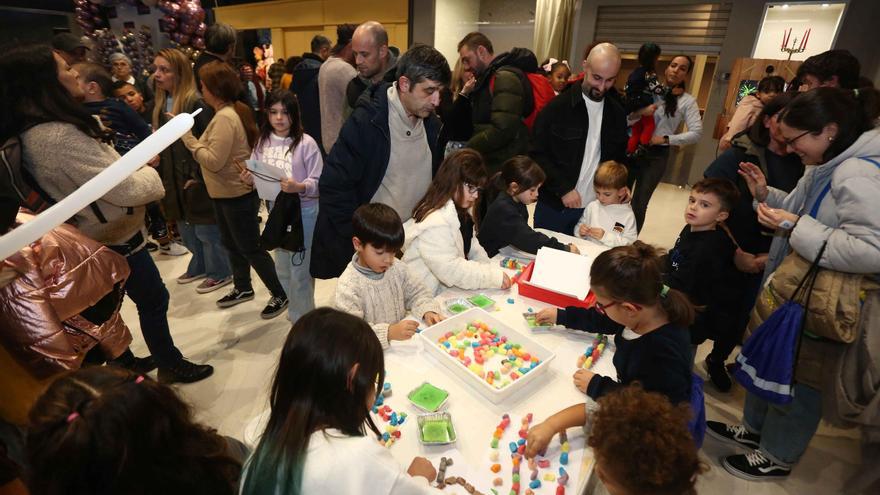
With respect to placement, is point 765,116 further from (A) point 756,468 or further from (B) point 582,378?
(B) point 582,378

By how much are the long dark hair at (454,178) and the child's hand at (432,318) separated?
1.79 ft

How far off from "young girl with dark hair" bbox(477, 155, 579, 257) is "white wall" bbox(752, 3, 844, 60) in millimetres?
5021

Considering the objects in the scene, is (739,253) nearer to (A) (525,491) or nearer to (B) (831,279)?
(B) (831,279)

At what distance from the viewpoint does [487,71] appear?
3.01 meters

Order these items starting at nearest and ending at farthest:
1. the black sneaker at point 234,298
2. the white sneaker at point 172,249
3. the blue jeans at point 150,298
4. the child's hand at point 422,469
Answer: the child's hand at point 422,469, the blue jeans at point 150,298, the black sneaker at point 234,298, the white sneaker at point 172,249

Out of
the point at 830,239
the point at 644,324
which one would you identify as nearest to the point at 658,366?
the point at 644,324

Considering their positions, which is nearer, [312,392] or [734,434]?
[312,392]

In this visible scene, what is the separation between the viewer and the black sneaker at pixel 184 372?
7.92 feet

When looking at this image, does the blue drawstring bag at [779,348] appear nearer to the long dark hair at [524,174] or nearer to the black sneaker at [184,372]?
the long dark hair at [524,174]

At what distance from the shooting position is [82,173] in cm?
164

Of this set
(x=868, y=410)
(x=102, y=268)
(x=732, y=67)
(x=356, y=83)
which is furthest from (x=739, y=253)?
(x=732, y=67)

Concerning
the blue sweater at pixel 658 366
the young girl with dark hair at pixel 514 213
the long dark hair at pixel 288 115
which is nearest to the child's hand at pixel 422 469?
the blue sweater at pixel 658 366

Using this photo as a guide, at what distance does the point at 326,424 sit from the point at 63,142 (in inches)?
59.3

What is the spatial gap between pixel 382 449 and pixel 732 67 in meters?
6.61
